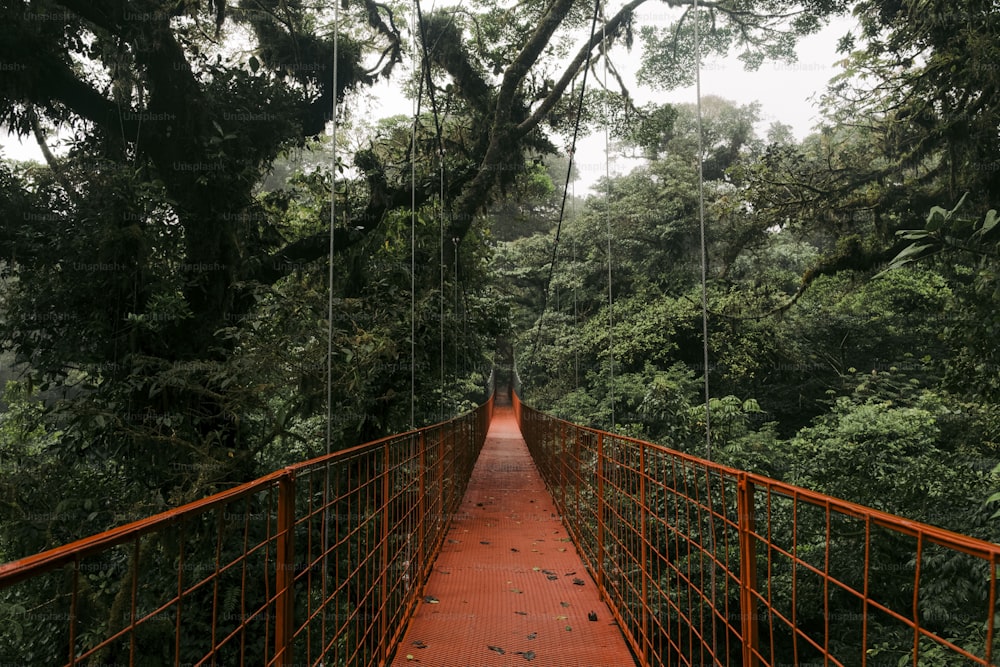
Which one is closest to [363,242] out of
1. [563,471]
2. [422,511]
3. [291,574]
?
[563,471]

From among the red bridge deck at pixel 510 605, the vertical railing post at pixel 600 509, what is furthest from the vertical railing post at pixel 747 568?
the vertical railing post at pixel 600 509

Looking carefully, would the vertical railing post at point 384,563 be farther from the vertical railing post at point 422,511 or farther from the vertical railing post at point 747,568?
the vertical railing post at point 747,568

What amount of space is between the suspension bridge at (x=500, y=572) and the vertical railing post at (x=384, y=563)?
13 mm

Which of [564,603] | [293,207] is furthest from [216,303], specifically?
[564,603]

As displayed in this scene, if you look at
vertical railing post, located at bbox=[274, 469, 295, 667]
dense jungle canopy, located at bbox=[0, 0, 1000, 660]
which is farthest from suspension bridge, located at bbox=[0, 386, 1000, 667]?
dense jungle canopy, located at bbox=[0, 0, 1000, 660]

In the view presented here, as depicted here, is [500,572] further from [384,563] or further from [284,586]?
[284,586]

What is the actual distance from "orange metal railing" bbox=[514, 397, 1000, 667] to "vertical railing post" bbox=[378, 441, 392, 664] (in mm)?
977

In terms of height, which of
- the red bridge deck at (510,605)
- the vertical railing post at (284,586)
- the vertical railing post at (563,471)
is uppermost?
the vertical railing post at (284,586)

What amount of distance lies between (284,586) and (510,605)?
5.63 feet

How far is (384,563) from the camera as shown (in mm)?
2229

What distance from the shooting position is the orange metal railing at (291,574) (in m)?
1.50

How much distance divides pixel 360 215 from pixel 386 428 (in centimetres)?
280

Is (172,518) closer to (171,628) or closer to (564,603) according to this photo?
(564,603)

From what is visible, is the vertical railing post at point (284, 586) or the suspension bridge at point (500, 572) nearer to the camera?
the suspension bridge at point (500, 572)
